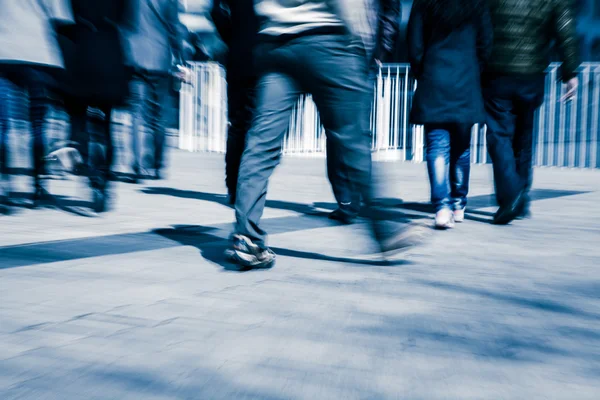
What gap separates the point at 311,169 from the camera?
11.1m

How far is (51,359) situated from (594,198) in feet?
21.1

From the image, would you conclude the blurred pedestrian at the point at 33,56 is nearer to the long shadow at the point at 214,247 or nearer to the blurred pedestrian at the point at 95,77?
the blurred pedestrian at the point at 95,77

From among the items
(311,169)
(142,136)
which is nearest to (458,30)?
(142,136)

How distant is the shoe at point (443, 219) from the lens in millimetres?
5023

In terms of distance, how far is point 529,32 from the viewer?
5152 mm

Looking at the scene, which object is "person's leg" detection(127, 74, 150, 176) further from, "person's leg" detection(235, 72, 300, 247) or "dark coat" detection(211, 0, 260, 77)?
"person's leg" detection(235, 72, 300, 247)

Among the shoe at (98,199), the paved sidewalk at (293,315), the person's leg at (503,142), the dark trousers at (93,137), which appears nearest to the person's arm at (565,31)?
the person's leg at (503,142)

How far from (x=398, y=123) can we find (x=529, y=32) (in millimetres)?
7772

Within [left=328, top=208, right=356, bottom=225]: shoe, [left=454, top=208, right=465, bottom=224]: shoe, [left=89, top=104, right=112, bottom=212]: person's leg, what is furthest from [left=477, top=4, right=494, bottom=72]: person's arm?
[left=89, top=104, right=112, bottom=212]: person's leg

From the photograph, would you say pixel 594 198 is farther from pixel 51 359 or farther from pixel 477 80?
pixel 51 359

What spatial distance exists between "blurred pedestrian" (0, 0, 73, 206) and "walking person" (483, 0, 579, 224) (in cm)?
293

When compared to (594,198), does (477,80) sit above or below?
above

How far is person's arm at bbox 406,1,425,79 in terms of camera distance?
16.4ft

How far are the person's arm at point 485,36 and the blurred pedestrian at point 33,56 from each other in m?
2.73
